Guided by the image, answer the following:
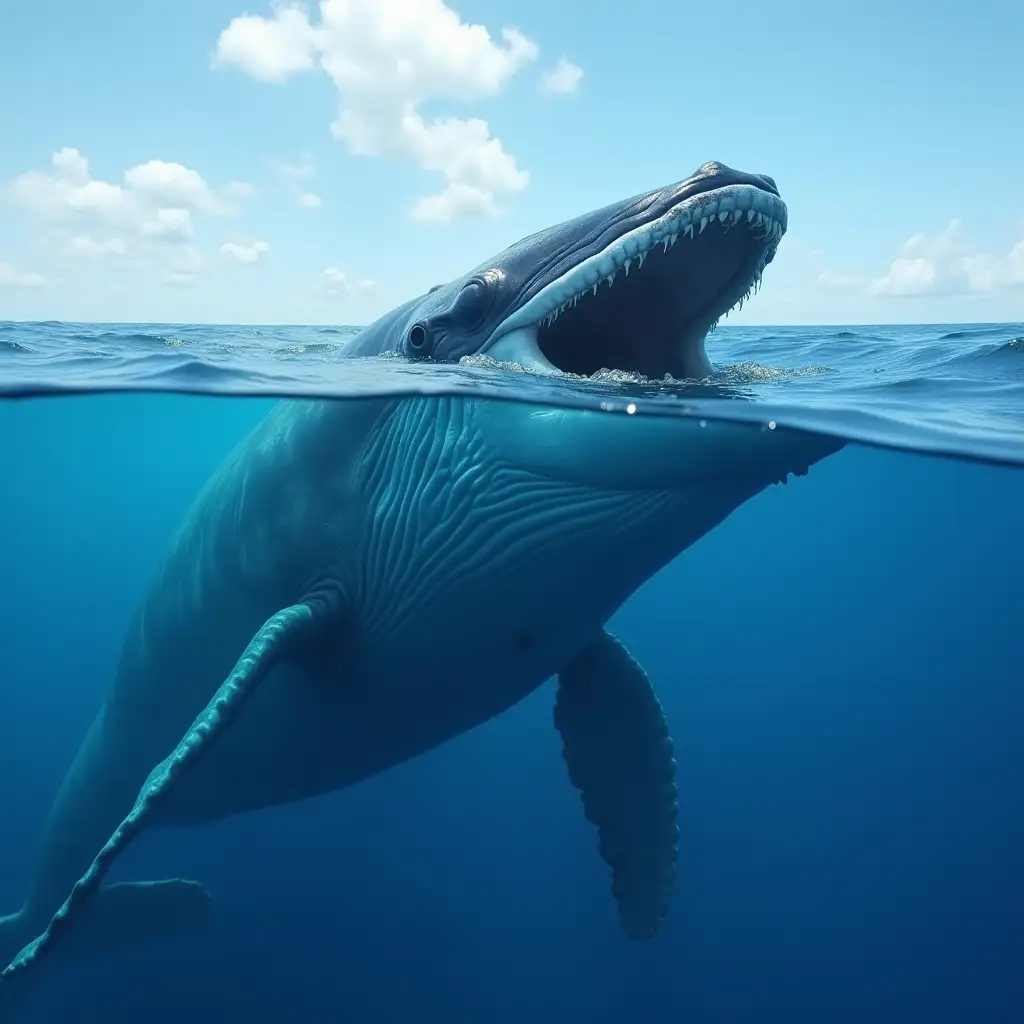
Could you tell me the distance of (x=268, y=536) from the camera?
5.84 metres

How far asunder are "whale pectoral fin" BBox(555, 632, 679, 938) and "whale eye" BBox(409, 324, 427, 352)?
3.16 metres

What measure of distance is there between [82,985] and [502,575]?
1145 cm

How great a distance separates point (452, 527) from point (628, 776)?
3.61 m

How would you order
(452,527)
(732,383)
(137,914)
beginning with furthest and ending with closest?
(137,914) < (732,383) < (452,527)

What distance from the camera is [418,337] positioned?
5.75 meters

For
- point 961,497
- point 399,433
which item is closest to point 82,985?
point 399,433

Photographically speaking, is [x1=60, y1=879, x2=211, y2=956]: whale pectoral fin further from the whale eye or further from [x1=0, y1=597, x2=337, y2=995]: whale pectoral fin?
the whale eye

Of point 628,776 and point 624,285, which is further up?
point 624,285

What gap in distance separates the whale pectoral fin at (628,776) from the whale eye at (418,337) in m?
3.16

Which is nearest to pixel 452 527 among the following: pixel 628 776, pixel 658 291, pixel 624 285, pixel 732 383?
pixel 624 285

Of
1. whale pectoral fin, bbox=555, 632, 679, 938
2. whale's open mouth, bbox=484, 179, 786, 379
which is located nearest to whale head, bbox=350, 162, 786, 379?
whale's open mouth, bbox=484, 179, 786, 379

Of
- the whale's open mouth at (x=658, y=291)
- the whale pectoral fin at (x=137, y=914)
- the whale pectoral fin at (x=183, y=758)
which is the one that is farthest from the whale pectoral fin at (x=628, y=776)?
the whale pectoral fin at (x=137, y=914)

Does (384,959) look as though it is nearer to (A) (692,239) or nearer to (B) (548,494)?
(B) (548,494)

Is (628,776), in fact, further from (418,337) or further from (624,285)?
(624,285)
